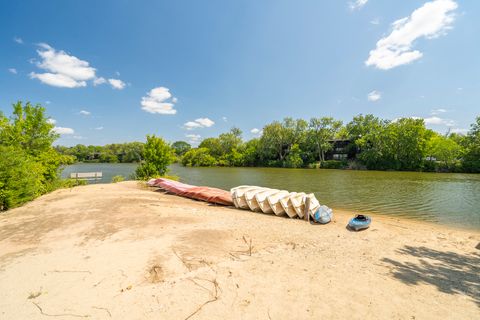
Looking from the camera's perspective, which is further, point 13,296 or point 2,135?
point 2,135

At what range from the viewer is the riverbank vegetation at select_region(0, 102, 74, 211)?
10.3 meters

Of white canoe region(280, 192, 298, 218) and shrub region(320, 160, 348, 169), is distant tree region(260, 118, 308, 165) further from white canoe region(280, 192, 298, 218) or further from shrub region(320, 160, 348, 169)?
white canoe region(280, 192, 298, 218)

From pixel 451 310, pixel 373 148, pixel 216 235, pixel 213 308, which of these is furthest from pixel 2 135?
pixel 373 148

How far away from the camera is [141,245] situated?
6.40 m

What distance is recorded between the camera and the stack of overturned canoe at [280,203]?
1048 cm

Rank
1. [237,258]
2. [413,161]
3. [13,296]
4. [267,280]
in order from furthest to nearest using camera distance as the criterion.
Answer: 1. [413,161]
2. [237,258]
3. [267,280]
4. [13,296]

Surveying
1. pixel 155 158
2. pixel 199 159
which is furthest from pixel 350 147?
pixel 155 158

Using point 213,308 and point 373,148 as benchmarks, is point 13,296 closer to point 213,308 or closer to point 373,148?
point 213,308

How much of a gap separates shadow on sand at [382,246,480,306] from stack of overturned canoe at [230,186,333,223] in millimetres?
3759

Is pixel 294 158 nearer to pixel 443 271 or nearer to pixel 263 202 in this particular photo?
pixel 263 202

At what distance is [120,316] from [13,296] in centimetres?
232

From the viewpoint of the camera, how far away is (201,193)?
14875 millimetres

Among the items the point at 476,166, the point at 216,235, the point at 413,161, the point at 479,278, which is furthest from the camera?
the point at 413,161

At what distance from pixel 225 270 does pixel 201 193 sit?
10.1 m
